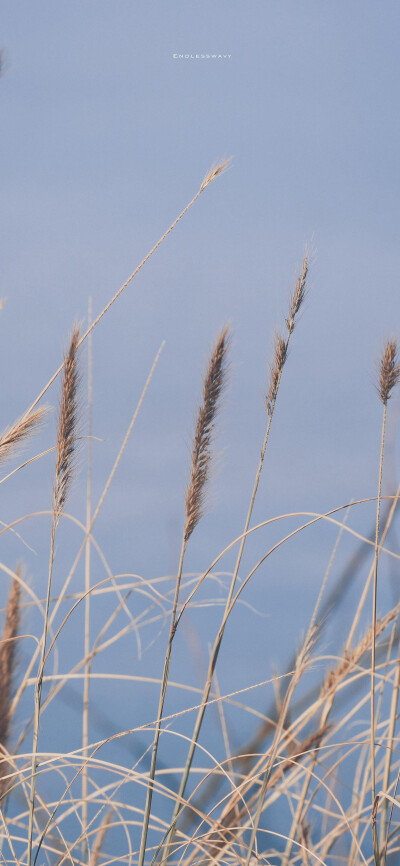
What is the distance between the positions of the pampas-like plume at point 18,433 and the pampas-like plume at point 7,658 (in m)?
0.35

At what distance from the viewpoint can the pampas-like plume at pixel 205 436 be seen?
153cm

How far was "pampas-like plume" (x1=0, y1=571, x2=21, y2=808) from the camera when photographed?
4.59 feet

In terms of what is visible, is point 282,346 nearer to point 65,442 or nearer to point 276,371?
point 276,371

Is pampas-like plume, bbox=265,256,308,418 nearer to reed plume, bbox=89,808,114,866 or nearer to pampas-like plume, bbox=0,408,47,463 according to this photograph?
pampas-like plume, bbox=0,408,47,463

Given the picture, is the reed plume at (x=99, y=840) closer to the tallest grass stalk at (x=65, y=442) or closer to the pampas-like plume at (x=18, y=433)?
the tallest grass stalk at (x=65, y=442)

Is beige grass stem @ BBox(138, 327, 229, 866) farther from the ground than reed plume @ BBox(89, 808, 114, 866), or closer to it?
farther from the ground

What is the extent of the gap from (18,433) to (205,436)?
1.20ft

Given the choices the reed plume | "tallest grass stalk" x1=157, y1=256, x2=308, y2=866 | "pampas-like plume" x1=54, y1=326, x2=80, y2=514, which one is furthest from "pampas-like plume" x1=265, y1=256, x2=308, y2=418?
the reed plume

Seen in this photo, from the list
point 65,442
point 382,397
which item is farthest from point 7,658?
point 382,397

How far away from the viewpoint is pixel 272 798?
1.76 meters

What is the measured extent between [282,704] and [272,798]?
0.25m

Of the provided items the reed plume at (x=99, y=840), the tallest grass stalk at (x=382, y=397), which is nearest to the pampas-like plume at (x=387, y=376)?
the tallest grass stalk at (x=382, y=397)

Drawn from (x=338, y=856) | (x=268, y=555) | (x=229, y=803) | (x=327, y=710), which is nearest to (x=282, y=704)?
(x=327, y=710)

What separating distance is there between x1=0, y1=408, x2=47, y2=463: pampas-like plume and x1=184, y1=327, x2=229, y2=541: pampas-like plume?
1.01ft
